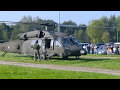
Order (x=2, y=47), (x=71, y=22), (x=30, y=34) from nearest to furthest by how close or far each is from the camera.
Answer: (x=30, y=34), (x=2, y=47), (x=71, y=22)

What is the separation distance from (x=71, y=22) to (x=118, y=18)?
2228 centimetres

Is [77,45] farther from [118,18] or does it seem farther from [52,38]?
[118,18]

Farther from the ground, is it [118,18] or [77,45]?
[118,18]

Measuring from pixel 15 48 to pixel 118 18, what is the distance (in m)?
72.7

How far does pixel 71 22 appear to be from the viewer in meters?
105
